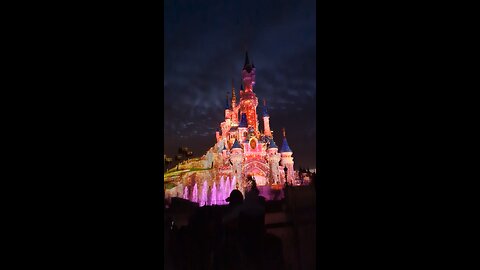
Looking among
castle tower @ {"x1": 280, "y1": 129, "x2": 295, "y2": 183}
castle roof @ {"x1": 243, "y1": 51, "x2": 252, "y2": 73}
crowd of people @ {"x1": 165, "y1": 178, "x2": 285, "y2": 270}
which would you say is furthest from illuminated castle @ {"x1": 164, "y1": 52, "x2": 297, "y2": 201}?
crowd of people @ {"x1": 165, "y1": 178, "x2": 285, "y2": 270}

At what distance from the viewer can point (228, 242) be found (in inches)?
114

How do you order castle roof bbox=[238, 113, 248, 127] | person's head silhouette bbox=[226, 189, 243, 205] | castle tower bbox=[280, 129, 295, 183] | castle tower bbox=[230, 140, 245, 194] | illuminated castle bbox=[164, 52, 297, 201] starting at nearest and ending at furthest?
person's head silhouette bbox=[226, 189, 243, 205]
castle tower bbox=[280, 129, 295, 183]
illuminated castle bbox=[164, 52, 297, 201]
castle tower bbox=[230, 140, 245, 194]
castle roof bbox=[238, 113, 248, 127]

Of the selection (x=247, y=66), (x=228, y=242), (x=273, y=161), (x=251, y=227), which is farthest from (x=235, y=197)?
(x=273, y=161)

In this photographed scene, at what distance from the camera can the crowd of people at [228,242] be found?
2730mm

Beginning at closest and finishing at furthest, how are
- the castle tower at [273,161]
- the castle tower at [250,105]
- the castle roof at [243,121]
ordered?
1. the castle tower at [250,105]
2. the castle tower at [273,161]
3. the castle roof at [243,121]

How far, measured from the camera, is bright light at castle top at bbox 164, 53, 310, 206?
812 centimetres

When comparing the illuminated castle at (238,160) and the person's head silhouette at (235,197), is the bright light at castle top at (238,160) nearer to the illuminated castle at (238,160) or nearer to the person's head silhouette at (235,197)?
the illuminated castle at (238,160)

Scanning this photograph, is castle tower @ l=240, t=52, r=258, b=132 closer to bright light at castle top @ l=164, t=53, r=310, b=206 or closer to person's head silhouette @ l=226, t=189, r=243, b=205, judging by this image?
bright light at castle top @ l=164, t=53, r=310, b=206

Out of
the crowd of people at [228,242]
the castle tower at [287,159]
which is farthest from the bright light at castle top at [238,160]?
the crowd of people at [228,242]

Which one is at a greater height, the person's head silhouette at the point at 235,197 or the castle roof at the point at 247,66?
the castle roof at the point at 247,66

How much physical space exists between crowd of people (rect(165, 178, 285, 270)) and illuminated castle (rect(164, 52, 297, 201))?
15.5ft

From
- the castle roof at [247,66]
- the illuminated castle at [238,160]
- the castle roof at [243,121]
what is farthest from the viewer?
the castle roof at [243,121]

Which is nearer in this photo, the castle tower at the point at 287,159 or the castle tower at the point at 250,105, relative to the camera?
the castle tower at the point at 287,159
